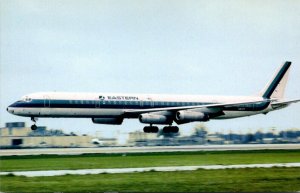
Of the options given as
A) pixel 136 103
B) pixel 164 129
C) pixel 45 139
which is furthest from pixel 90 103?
pixel 45 139

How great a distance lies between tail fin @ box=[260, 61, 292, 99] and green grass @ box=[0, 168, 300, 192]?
151 feet

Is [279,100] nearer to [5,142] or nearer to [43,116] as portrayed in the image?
[43,116]

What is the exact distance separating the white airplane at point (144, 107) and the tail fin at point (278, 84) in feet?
4.68

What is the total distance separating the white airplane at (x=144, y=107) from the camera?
202 feet

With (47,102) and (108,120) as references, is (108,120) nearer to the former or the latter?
(108,120)

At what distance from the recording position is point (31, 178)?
3048 centimetres

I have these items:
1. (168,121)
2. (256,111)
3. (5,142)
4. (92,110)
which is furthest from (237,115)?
(5,142)

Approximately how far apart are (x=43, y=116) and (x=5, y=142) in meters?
23.0

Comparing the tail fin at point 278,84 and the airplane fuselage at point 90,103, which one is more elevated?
the tail fin at point 278,84

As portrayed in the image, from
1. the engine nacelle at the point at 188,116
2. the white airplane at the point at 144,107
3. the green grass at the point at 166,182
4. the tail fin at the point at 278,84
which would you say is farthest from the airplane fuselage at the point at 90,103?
the green grass at the point at 166,182

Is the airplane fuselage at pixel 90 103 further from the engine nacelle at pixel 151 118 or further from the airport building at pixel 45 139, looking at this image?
the airport building at pixel 45 139

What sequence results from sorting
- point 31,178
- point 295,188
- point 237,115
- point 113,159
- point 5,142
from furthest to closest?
point 5,142 < point 237,115 < point 113,159 < point 31,178 < point 295,188

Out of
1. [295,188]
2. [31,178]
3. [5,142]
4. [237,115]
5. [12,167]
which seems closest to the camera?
[295,188]

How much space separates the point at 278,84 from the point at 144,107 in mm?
→ 22845
